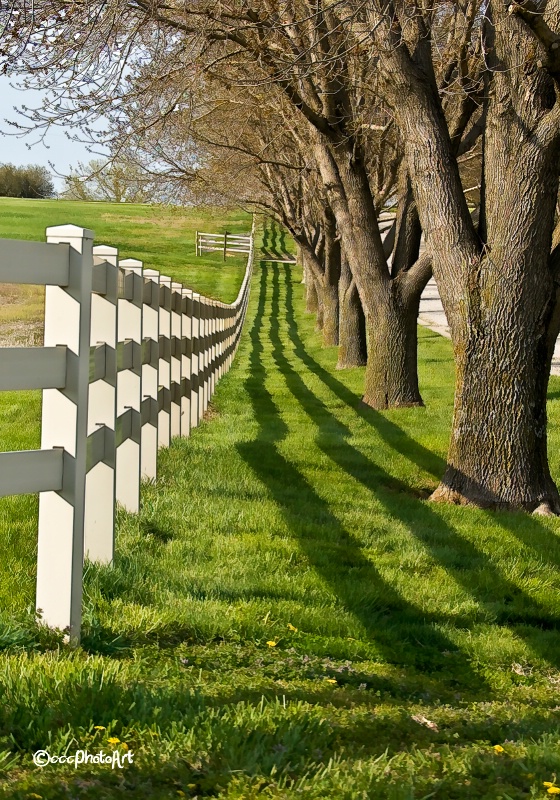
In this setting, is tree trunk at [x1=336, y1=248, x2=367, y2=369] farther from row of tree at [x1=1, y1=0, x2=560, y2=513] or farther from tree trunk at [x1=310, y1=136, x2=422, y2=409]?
row of tree at [x1=1, y1=0, x2=560, y2=513]

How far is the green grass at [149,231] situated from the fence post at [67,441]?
36068 millimetres

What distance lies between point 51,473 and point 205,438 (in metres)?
6.14

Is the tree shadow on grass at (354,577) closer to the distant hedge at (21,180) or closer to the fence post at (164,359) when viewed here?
the fence post at (164,359)

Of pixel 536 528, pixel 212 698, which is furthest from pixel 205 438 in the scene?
pixel 212 698

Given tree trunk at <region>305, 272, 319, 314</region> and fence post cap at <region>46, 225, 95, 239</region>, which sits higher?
tree trunk at <region>305, 272, 319, 314</region>

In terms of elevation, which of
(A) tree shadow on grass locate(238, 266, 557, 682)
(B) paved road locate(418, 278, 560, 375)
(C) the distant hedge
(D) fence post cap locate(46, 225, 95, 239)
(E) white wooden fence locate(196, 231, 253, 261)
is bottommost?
(A) tree shadow on grass locate(238, 266, 557, 682)

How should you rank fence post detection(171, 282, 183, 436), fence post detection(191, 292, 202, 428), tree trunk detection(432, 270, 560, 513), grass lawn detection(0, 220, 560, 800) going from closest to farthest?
1. grass lawn detection(0, 220, 560, 800)
2. tree trunk detection(432, 270, 560, 513)
3. fence post detection(171, 282, 183, 436)
4. fence post detection(191, 292, 202, 428)

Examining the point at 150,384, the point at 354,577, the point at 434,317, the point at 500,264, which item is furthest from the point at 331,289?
the point at 354,577

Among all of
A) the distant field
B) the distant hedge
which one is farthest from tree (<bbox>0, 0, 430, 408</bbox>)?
the distant hedge

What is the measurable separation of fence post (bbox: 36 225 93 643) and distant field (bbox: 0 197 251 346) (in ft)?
74.7

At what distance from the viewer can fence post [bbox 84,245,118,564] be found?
483cm

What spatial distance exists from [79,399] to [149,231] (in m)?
61.0

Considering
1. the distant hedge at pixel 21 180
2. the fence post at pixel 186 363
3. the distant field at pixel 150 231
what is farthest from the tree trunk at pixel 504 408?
the distant hedge at pixel 21 180

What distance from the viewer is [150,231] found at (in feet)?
208
